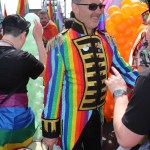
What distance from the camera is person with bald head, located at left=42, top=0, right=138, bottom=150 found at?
189cm

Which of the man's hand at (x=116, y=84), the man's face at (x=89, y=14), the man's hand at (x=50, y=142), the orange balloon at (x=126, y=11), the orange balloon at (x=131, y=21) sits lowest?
the man's hand at (x=50, y=142)

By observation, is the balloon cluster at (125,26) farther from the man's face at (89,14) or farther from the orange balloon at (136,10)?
the man's face at (89,14)

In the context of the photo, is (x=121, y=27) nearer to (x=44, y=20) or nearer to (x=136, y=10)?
(x=136, y=10)

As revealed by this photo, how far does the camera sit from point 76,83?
190cm

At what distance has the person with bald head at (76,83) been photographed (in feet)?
6.21

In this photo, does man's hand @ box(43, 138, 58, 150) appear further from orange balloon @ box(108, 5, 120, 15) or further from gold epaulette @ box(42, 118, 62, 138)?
orange balloon @ box(108, 5, 120, 15)

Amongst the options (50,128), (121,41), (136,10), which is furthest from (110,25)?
(50,128)

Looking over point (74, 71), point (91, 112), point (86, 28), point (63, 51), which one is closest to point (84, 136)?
point (91, 112)

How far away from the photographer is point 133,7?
3504 millimetres

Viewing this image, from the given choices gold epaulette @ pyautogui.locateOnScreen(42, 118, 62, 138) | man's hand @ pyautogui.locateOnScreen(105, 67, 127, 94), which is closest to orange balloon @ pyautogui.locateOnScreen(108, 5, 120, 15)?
gold epaulette @ pyautogui.locateOnScreen(42, 118, 62, 138)

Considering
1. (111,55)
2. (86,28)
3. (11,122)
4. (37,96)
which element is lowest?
(37,96)

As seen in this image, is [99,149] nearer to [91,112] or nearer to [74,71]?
[91,112]

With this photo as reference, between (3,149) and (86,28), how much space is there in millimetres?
1184

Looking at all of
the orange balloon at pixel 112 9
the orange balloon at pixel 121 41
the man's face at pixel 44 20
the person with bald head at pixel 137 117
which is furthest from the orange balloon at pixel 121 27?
the man's face at pixel 44 20
